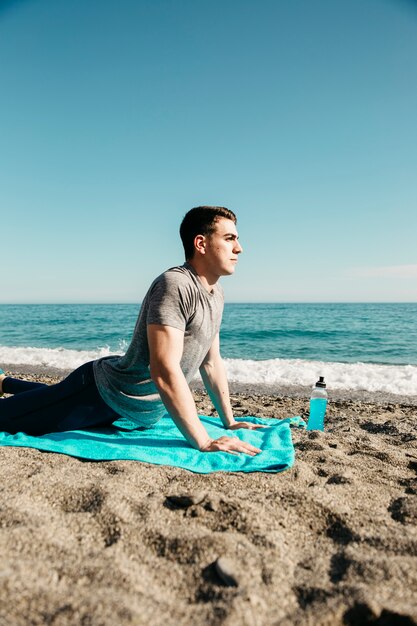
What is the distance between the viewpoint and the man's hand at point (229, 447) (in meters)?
2.98

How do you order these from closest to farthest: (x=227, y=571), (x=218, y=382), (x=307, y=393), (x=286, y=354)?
(x=227, y=571) → (x=218, y=382) → (x=307, y=393) → (x=286, y=354)

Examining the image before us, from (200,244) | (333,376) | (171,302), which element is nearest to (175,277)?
(171,302)

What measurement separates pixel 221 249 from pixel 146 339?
0.93 metres

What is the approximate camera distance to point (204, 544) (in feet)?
6.12

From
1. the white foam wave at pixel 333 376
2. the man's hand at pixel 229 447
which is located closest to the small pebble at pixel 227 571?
the man's hand at pixel 229 447

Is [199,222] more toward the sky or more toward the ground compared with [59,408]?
more toward the sky

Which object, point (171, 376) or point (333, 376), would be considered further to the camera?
point (333, 376)

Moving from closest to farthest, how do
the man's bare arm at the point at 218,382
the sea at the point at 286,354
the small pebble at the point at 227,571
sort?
the small pebble at the point at 227,571, the man's bare arm at the point at 218,382, the sea at the point at 286,354

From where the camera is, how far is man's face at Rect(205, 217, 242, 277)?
3.28m

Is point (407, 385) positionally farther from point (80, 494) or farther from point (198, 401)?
point (80, 494)

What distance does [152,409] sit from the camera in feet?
11.4

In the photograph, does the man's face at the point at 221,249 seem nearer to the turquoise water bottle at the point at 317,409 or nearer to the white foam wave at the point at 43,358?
the turquoise water bottle at the point at 317,409

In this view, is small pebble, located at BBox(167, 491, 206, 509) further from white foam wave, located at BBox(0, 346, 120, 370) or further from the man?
white foam wave, located at BBox(0, 346, 120, 370)

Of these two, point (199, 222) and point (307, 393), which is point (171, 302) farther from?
point (307, 393)
